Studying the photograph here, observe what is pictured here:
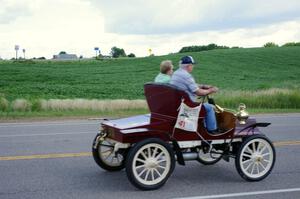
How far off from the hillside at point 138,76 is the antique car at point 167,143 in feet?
71.3

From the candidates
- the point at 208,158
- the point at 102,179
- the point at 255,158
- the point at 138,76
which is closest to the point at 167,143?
the point at 102,179

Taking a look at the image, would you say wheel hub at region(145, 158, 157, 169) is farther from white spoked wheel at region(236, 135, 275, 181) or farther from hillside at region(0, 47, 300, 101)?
hillside at region(0, 47, 300, 101)

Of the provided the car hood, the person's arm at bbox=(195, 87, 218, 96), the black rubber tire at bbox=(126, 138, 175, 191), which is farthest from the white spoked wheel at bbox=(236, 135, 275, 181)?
the car hood

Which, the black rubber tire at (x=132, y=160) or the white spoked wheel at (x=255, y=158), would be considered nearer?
the black rubber tire at (x=132, y=160)

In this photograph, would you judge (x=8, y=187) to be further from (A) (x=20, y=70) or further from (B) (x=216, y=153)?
(A) (x=20, y=70)

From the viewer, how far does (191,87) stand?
7.49 metres

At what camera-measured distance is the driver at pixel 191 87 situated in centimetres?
748

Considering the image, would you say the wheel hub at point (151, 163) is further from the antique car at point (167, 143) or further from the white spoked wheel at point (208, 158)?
the white spoked wheel at point (208, 158)

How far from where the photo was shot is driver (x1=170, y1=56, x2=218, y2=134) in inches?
295

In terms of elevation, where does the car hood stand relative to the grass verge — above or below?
above

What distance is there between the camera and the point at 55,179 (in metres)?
7.72

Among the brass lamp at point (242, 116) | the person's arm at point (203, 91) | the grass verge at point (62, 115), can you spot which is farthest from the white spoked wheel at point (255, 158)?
the grass verge at point (62, 115)

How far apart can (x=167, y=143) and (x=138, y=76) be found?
41.3 meters

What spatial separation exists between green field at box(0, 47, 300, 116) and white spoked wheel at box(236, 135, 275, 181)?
15255 millimetres
